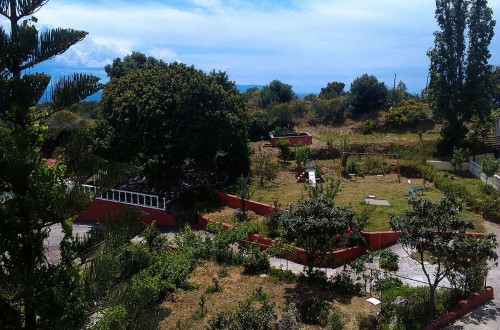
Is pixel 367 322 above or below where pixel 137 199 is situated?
below

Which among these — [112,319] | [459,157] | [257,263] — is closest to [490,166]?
[459,157]

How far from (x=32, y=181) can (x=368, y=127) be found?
24.9 m

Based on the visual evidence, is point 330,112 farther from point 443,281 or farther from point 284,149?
point 443,281

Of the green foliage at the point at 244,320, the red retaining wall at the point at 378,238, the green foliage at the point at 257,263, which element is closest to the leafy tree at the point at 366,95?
the red retaining wall at the point at 378,238

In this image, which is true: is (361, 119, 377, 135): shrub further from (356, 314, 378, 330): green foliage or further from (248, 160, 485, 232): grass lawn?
(356, 314, 378, 330): green foliage

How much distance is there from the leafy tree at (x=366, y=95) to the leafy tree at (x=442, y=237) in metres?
22.2

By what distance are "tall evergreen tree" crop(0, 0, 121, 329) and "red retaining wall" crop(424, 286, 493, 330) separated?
7143mm

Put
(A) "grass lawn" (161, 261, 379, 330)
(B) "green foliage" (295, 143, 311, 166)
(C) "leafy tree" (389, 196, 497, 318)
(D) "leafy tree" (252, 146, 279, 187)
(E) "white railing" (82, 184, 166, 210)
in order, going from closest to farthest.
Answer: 1. (C) "leafy tree" (389, 196, 497, 318)
2. (A) "grass lawn" (161, 261, 379, 330)
3. (E) "white railing" (82, 184, 166, 210)
4. (D) "leafy tree" (252, 146, 279, 187)
5. (B) "green foliage" (295, 143, 311, 166)

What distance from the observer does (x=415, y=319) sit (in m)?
10.0

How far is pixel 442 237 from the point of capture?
9633 mm

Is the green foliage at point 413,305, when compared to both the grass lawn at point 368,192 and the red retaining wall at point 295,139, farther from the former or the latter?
the red retaining wall at point 295,139

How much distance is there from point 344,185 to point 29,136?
54.2 ft

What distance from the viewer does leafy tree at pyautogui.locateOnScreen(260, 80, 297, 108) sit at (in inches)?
1380

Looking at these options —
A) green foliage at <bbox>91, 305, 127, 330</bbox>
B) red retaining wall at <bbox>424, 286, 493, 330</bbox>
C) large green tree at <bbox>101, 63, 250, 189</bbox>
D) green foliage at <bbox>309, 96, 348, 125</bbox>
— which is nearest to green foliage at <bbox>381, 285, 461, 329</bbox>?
red retaining wall at <bbox>424, 286, 493, 330</bbox>
